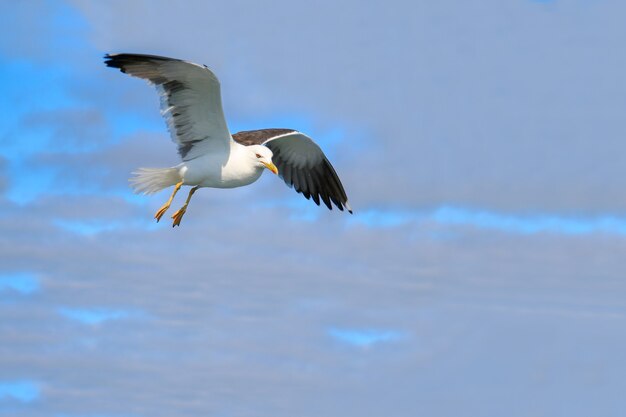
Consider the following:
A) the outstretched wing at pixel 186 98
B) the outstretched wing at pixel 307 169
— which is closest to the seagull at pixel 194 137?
the outstretched wing at pixel 186 98

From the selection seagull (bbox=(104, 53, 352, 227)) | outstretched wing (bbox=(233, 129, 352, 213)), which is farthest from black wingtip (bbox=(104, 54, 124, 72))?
outstretched wing (bbox=(233, 129, 352, 213))

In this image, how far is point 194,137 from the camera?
795 inches

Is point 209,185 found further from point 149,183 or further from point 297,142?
point 297,142

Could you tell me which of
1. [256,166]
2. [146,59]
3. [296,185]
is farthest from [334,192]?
[146,59]

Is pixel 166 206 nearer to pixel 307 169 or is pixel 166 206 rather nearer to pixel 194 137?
pixel 194 137

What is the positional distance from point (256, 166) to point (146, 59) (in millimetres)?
2727

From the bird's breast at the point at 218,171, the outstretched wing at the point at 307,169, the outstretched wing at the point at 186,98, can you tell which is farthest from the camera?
the outstretched wing at the point at 307,169

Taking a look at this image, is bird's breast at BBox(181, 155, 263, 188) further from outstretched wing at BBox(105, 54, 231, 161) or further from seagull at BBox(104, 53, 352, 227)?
outstretched wing at BBox(105, 54, 231, 161)

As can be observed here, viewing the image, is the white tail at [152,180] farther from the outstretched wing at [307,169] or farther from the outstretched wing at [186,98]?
the outstretched wing at [307,169]

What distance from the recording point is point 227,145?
2022 centimetres

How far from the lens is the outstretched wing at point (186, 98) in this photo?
19062mm

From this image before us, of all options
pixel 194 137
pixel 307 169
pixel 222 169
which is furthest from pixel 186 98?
pixel 307 169

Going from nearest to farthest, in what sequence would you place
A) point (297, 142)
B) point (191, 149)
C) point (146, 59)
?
point (146, 59), point (191, 149), point (297, 142)

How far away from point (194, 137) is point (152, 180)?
110 cm
